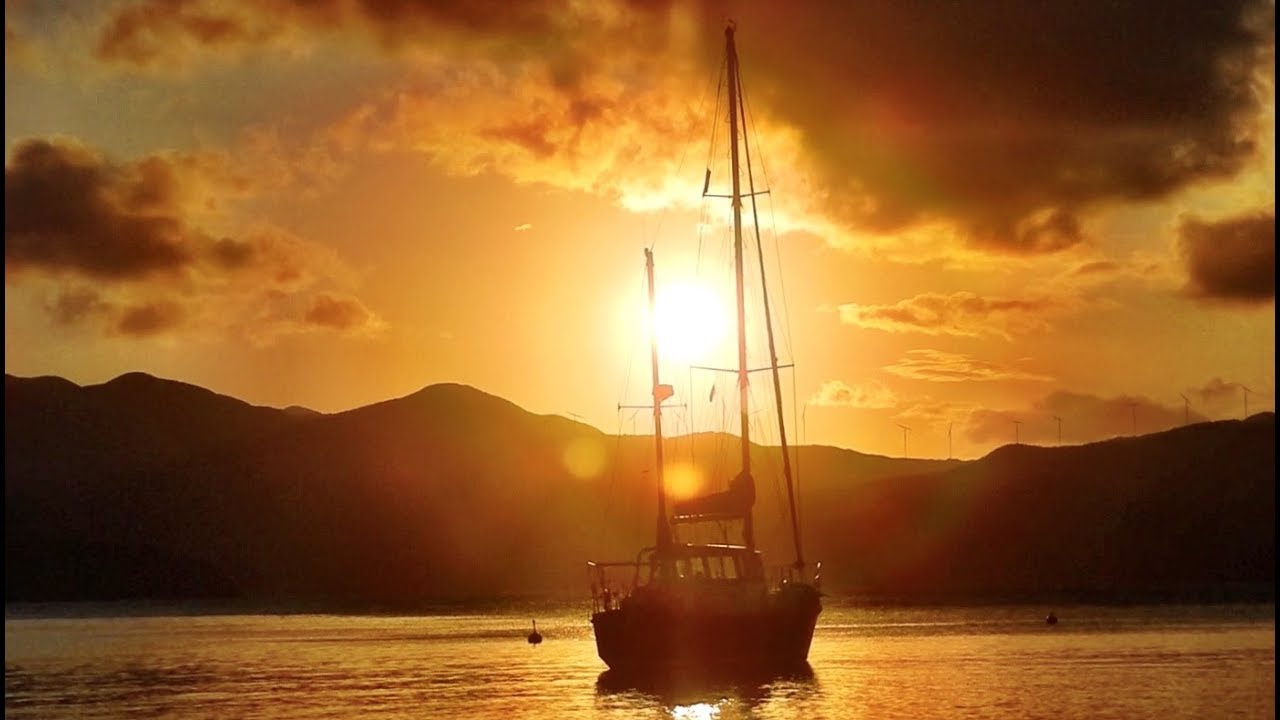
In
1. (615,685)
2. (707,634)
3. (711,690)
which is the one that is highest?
(707,634)

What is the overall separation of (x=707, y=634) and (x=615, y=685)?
10283 millimetres

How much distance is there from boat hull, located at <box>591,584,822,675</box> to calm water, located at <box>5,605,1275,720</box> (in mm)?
1441

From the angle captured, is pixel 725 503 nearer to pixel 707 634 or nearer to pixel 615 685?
pixel 707 634

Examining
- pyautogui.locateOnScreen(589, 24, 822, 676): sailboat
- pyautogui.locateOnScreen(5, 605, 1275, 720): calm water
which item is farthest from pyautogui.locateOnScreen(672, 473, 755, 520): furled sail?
pyautogui.locateOnScreen(5, 605, 1275, 720): calm water

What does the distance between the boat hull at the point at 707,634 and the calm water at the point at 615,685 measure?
1.44m

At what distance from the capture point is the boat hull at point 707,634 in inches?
3265

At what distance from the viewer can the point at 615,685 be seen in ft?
299

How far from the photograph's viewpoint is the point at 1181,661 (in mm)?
112688

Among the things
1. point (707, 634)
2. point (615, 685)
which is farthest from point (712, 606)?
point (615, 685)

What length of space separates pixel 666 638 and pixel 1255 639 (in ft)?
262

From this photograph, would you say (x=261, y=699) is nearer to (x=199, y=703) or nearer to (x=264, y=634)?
(x=199, y=703)

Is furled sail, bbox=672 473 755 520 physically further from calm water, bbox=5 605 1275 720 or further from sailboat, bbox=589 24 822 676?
calm water, bbox=5 605 1275 720

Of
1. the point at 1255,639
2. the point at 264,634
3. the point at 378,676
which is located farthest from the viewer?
the point at 264,634

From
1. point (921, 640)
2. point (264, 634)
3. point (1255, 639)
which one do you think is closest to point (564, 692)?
point (921, 640)
